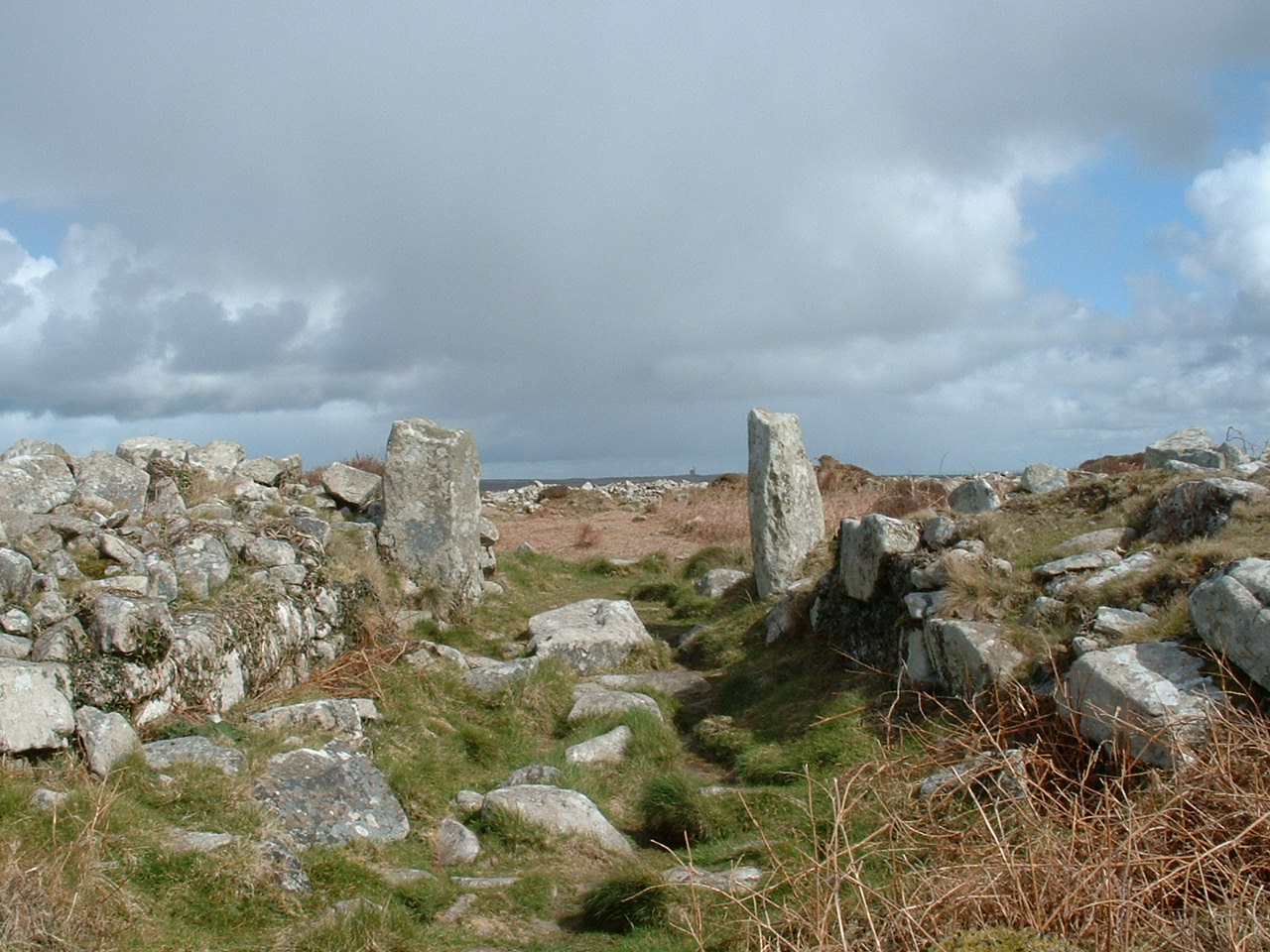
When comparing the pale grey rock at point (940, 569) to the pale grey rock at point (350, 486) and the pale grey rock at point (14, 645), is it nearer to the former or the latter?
the pale grey rock at point (14, 645)

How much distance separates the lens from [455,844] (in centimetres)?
683

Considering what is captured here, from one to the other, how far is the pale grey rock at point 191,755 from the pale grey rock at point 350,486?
815 cm

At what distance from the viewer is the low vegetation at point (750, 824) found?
3.45m

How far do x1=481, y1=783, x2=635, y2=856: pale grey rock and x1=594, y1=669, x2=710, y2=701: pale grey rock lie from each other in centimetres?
355

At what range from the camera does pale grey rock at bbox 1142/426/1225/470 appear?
11820mm

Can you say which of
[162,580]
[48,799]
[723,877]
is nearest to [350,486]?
[162,580]

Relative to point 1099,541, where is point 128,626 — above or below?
below

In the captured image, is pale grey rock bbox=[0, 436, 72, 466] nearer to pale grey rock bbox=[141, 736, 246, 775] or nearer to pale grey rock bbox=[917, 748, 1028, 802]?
pale grey rock bbox=[141, 736, 246, 775]

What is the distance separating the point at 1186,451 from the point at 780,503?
483 cm

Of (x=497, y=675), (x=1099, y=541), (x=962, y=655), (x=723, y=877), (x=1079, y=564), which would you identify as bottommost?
(x=723, y=877)

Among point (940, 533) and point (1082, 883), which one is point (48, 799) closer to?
point (1082, 883)

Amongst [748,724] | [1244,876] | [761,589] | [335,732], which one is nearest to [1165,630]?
[1244,876]

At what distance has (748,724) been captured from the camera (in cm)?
962

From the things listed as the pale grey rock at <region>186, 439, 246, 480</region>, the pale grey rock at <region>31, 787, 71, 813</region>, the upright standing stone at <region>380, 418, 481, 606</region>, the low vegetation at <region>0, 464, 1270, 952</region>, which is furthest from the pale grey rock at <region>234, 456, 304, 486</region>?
the pale grey rock at <region>31, 787, 71, 813</region>
